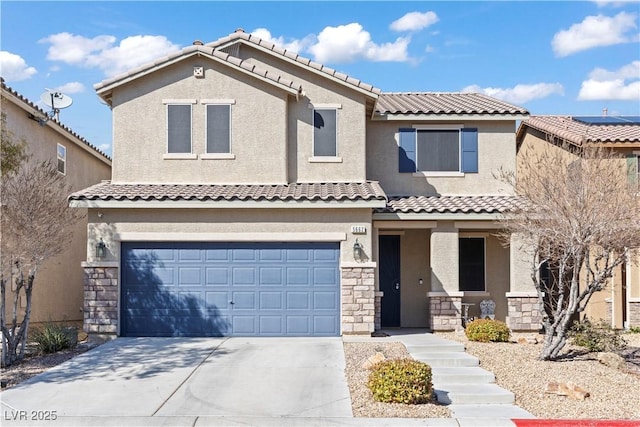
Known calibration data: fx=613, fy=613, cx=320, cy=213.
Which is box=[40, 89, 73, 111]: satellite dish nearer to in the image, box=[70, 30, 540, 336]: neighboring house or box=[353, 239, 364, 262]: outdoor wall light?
box=[70, 30, 540, 336]: neighboring house

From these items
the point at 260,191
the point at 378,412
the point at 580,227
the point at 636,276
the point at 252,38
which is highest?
the point at 252,38

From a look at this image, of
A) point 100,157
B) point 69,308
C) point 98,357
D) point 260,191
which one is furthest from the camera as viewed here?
point 100,157

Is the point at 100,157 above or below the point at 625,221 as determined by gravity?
above

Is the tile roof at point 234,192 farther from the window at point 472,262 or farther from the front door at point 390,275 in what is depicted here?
the window at point 472,262

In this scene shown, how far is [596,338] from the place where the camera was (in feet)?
45.1

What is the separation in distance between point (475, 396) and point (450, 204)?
7309mm

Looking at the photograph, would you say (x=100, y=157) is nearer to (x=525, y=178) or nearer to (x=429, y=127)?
(x=429, y=127)

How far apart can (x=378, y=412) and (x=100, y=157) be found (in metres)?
18.1

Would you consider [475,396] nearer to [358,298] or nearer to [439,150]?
[358,298]

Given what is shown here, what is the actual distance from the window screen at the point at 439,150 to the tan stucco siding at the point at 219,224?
3999 mm

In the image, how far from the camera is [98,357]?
13.0m

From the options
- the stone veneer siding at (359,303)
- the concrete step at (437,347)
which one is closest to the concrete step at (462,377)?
the concrete step at (437,347)

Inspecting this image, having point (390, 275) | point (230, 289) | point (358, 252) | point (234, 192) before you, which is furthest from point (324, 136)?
point (230, 289)

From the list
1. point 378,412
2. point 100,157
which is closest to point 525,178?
point 378,412
